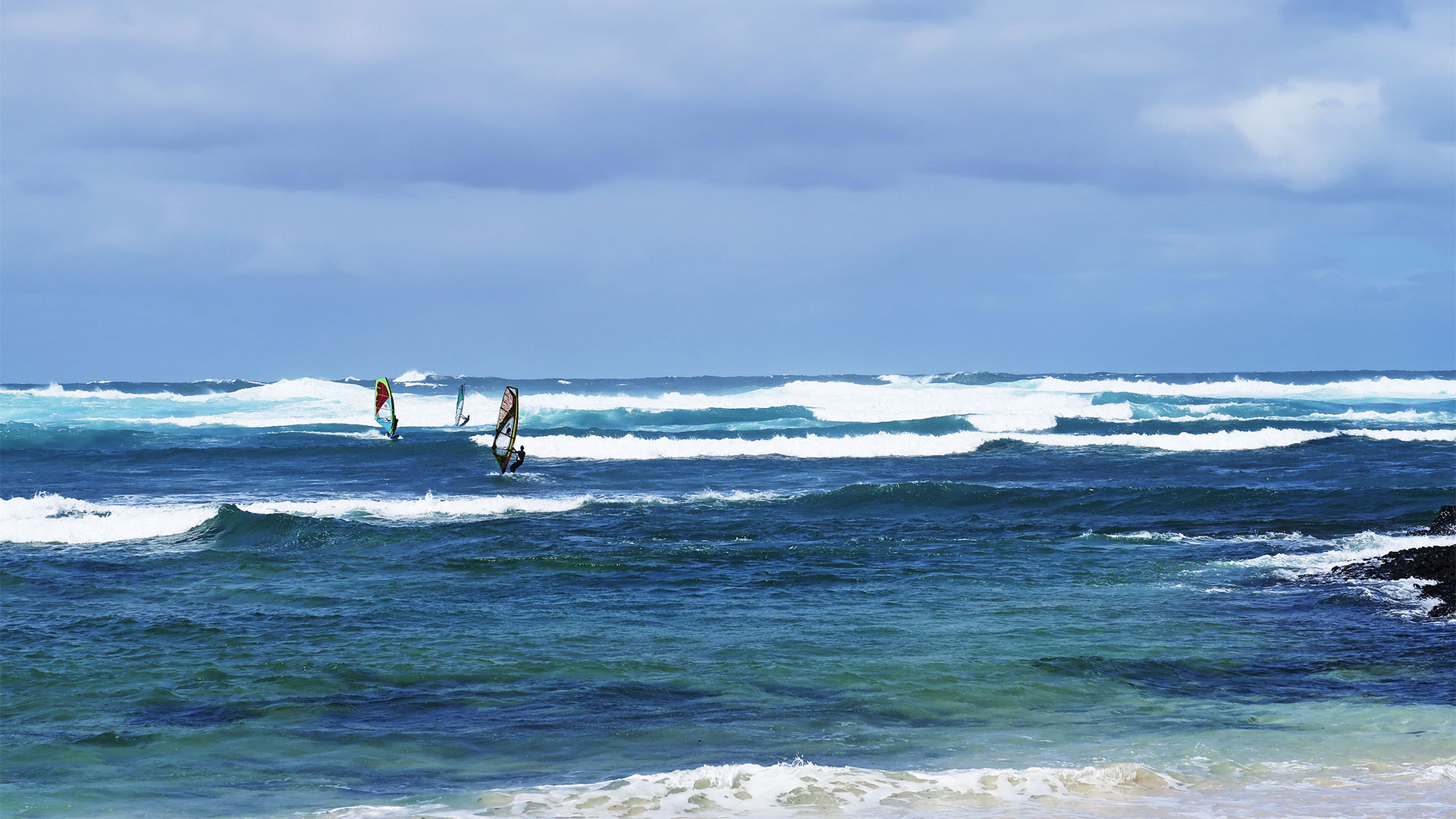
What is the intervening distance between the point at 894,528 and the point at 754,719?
10807mm

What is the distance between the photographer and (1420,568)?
→ 12891mm

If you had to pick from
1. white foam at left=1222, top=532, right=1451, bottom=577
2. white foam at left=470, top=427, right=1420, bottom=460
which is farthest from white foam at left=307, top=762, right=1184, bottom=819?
white foam at left=470, top=427, right=1420, bottom=460

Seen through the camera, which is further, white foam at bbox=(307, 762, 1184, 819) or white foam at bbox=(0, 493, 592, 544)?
white foam at bbox=(0, 493, 592, 544)

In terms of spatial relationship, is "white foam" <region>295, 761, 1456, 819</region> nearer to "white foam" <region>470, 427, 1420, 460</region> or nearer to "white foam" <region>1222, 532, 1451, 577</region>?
"white foam" <region>1222, 532, 1451, 577</region>

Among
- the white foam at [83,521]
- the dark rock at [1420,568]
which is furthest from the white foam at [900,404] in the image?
the white foam at [83,521]

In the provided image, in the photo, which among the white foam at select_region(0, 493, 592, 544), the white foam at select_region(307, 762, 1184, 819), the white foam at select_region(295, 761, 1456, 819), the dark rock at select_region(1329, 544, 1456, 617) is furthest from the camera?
the white foam at select_region(0, 493, 592, 544)

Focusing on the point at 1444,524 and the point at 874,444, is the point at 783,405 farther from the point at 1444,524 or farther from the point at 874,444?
the point at 1444,524

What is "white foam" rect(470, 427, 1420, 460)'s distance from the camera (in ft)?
113

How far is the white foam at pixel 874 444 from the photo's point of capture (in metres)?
34.5

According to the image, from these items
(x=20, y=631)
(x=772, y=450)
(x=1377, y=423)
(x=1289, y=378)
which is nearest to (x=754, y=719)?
(x=20, y=631)

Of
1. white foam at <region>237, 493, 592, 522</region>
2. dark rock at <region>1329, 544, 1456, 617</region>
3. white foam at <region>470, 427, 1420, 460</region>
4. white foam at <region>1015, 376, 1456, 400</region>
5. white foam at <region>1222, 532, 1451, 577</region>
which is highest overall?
white foam at <region>1015, 376, 1456, 400</region>

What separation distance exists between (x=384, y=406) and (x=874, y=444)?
23.4 metres

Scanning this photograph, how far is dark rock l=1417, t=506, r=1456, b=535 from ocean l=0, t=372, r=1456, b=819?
20.5 inches

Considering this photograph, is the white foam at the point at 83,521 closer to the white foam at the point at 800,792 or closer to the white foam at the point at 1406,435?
the white foam at the point at 800,792
